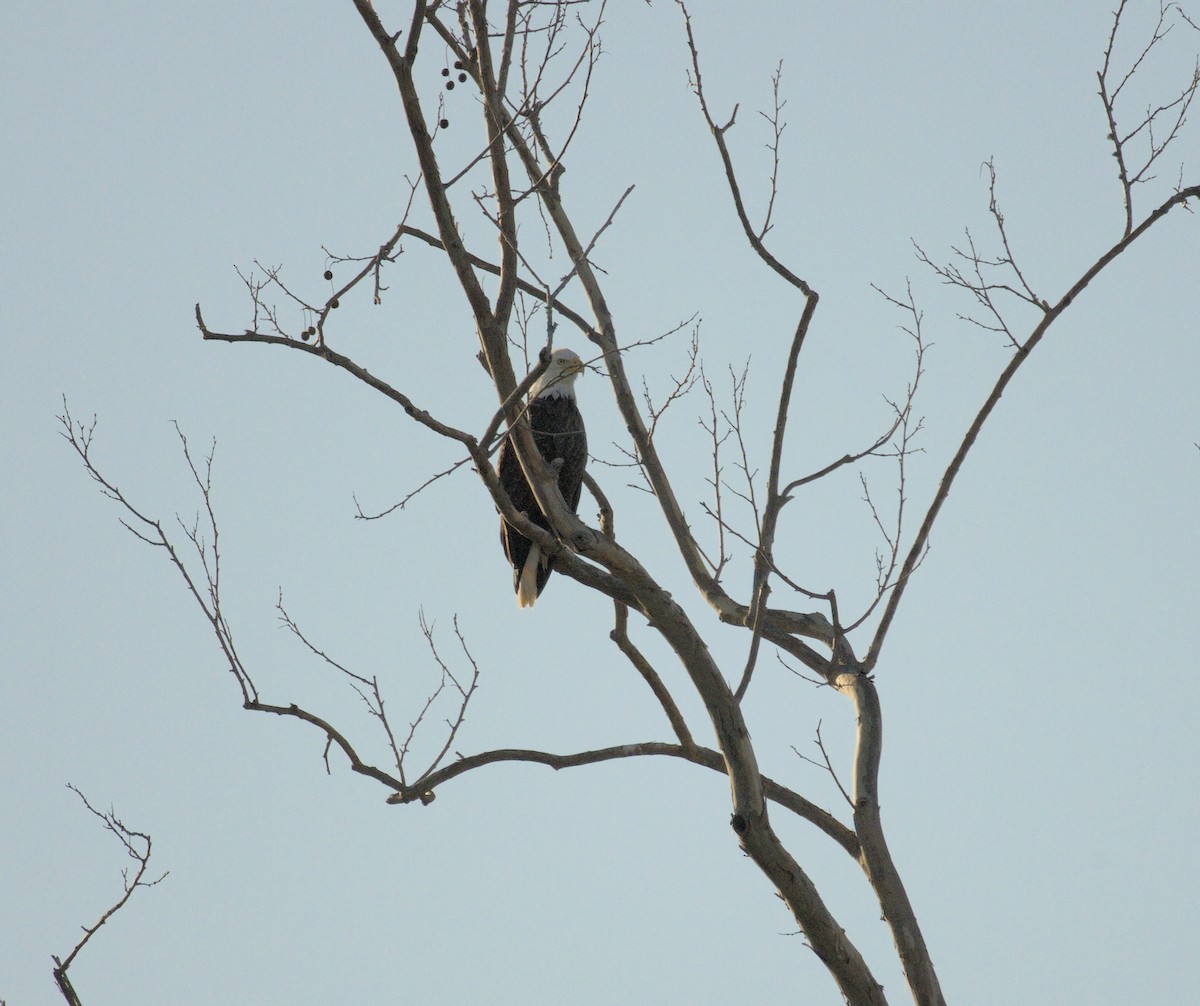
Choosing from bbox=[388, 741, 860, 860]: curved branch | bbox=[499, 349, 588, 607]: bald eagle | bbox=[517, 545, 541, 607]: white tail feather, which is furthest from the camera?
bbox=[517, 545, 541, 607]: white tail feather

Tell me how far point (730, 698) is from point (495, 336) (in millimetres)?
996

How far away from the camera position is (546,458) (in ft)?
15.2

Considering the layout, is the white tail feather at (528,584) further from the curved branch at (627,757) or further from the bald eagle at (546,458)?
the curved branch at (627,757)

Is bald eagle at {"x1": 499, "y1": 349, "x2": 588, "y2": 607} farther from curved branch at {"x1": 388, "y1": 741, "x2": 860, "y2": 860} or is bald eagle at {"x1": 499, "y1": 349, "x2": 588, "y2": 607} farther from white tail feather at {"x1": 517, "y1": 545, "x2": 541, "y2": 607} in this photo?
curved branch at {"x1": 388, "y1": 741, "x2": 860, "y2": 860}

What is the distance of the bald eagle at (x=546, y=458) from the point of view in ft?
15.1

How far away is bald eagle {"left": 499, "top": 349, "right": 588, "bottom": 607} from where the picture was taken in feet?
15.1

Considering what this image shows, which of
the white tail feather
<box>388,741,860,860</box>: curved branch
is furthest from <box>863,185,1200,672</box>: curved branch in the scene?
the white tail feather

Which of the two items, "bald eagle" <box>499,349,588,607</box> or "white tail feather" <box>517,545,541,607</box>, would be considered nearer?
"bald eagle" <box>499,349,588,607</box>

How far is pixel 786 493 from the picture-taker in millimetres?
3207

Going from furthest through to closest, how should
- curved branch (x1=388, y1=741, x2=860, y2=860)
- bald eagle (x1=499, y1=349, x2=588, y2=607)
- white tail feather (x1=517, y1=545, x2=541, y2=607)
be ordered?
white tail feather (x1=517, y1=545, x2=541, y2=607)
bald eagle (x1=499, y1=349, x2=588, y2=607)
curved branch (x1=388, y1=741, x2=860, y2=860)

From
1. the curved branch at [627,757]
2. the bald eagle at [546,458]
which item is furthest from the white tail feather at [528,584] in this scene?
the curved branch at [627,757]

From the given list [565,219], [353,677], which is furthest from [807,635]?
[565,219]

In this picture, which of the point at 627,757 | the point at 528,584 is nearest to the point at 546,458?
the point at 528,584

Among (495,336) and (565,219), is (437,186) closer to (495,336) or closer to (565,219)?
(495,336)
